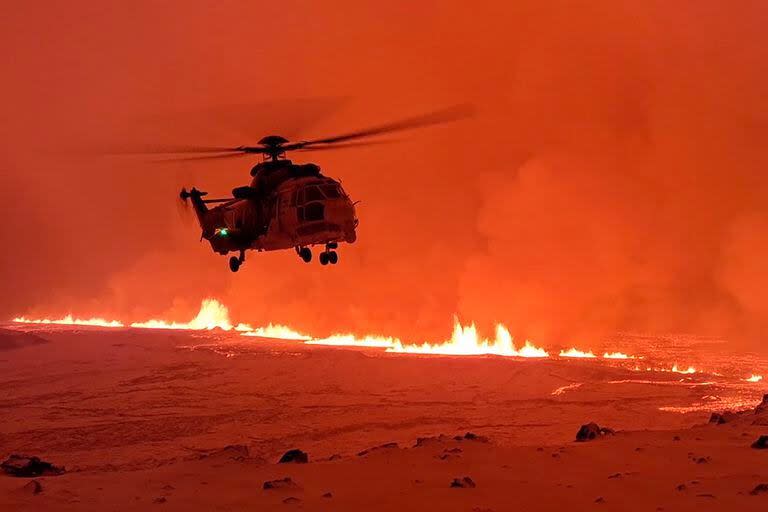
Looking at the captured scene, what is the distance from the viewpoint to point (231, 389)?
1326 inches

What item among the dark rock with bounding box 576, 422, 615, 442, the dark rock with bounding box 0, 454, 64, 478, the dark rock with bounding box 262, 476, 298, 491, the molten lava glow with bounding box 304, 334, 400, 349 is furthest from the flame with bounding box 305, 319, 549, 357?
the dark rock with bounding box 262, 476, 298, 491

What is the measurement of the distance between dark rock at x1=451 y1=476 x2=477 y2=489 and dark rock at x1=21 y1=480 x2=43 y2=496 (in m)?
5.79

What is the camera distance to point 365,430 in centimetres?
2311

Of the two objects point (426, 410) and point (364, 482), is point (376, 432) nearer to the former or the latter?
point (426, 410)

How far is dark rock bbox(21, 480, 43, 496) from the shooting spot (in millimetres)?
9961

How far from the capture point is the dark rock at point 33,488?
9961 mm

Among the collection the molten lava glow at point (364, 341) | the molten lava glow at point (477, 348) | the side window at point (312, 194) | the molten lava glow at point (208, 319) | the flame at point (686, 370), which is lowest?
the flame at point (686, 370)

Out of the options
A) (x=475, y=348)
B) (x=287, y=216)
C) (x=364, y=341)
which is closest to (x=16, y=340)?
(x=364, y=341)

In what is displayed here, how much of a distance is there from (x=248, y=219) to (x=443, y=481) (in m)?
10.8

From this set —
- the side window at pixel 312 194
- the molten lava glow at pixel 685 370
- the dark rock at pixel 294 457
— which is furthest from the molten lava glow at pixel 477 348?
the dark rock at pixel 294 457

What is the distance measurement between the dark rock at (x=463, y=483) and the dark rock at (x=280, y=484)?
7.10 ft

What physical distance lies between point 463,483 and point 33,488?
6023 millimetres

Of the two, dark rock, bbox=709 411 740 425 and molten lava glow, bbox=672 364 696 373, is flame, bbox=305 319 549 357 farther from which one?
dark rock, bbox=709 411 740 425

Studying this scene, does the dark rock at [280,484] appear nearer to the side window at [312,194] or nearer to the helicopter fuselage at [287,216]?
the helicopter fuselage at [287,216]
